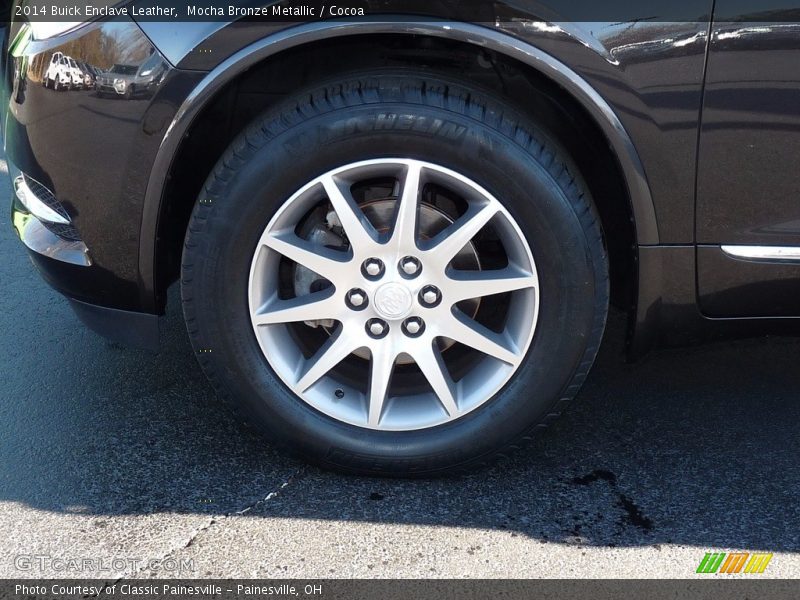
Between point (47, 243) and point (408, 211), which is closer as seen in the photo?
point (408, 211)

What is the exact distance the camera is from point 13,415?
2.54 meters

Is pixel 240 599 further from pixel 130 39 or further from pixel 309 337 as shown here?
pixel 130 39

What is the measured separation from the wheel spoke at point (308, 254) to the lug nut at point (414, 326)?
8.0 inches

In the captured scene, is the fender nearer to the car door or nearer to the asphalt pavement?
the car door

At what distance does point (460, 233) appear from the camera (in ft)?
6.89

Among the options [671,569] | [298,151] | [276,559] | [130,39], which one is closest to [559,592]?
[671,569]

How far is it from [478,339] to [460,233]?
10.3 inches

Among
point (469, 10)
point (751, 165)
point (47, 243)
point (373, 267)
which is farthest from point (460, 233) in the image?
point (47, 243)

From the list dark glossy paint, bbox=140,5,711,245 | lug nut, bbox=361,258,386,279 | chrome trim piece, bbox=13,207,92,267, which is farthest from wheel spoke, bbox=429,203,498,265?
chrome trim piece, bbox=13,207,92,267

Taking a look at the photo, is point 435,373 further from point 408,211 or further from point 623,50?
point 623,50

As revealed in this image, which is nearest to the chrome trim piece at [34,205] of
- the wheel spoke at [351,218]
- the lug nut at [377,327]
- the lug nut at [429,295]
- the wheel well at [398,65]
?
the wheel well at [398,65]

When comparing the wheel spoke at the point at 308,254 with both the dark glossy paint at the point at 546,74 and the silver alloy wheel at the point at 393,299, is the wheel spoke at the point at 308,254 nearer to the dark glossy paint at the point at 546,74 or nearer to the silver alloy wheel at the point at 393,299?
the silver alloy wheel at the point at 393,299

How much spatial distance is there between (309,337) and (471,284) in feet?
1.60
